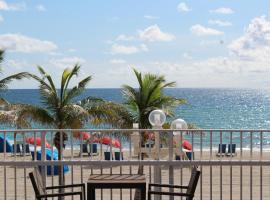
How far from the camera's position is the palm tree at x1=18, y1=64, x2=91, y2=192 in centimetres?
1622

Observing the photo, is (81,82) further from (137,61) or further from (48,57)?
(137,61)

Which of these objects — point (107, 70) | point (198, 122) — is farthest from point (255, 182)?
point (107, 70)

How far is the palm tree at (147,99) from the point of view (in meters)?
18.6

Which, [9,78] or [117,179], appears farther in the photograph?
[9,78]

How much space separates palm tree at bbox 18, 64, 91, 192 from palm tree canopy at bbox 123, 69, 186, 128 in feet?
9.13

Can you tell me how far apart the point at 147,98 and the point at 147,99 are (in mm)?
38

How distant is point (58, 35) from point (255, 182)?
96638 millimetres

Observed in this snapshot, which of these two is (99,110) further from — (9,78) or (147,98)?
(9,78)

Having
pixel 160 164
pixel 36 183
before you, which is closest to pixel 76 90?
pixel 160 164

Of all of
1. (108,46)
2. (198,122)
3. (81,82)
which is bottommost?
(198,122)

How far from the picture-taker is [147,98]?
18734 millimetres

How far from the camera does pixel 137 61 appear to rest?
119m

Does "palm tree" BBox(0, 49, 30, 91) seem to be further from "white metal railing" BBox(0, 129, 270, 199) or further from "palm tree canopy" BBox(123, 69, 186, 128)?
"palm tree canopy" BBox(123, 69, 186, 128)

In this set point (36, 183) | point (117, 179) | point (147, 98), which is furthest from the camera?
point (147, 98)
